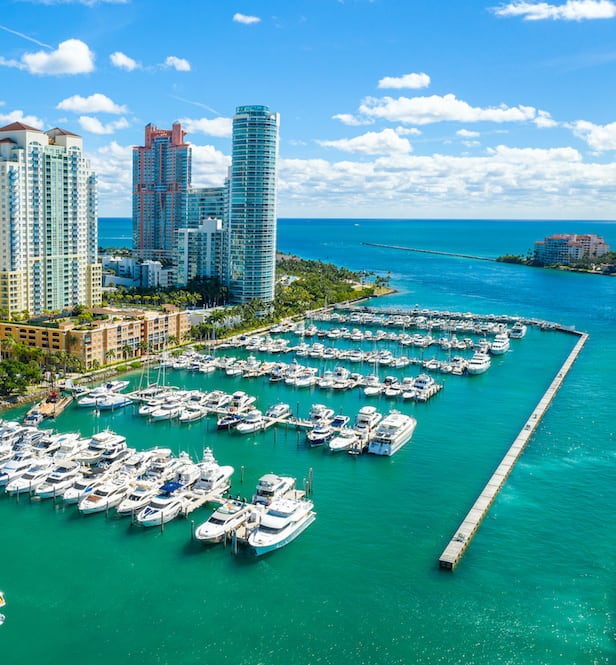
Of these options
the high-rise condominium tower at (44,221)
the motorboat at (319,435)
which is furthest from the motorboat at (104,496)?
the high-rise condominium tower at (44,221)

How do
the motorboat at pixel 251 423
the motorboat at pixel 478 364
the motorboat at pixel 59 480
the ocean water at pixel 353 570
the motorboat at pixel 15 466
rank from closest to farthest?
the ocean water at pixel 353 570 → the motorboat at pixel 59 480 → the motorboat at pixel 15 466 → the motorboat at pixel 251 423 → the motorboat at pixel 478 364

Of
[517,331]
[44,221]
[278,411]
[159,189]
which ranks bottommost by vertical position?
[278,411]

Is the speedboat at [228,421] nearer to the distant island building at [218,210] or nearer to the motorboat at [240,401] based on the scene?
the motorboat at [240,401]

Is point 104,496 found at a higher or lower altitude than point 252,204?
lower

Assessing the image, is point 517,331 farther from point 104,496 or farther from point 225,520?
point 104,496

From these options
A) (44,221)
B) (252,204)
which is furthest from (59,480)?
(252,204)

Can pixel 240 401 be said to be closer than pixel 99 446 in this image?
No

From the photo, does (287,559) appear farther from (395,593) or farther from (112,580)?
(112,580)
